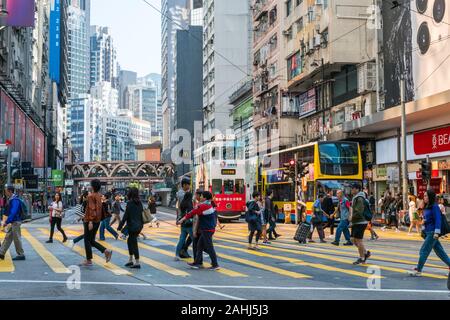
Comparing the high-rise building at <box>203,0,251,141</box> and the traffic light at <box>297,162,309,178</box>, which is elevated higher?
the high-rise building at <box>203,0,251,141</box>

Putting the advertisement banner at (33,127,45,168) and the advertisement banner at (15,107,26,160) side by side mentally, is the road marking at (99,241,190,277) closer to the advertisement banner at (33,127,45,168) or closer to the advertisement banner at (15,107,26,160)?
the advertisement banner at (15,107,26,160)

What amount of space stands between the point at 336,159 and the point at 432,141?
27.5ft

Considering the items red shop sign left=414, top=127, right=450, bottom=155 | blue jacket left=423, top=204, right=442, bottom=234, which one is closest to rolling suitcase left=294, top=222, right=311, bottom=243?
blue jacket left=423, top=204, right=442, bottom=234

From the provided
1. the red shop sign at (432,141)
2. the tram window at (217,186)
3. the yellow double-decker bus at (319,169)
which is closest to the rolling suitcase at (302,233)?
the yellow double-decker bus at (319,169)

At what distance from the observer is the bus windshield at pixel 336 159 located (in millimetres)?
30828

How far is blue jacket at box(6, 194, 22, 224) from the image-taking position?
15.1 metres

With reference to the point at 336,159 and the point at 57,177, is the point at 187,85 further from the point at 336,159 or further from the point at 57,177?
the point at 336,159

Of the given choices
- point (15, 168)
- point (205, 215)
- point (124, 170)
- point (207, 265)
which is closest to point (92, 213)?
point (205, 215)

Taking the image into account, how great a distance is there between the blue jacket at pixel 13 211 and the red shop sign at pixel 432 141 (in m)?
25.4

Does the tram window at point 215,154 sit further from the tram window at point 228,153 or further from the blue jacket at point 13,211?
the blue jacket at point 13,211

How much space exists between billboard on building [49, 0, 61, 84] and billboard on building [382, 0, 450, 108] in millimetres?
84457

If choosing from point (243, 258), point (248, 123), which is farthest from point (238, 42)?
point (243, 258)

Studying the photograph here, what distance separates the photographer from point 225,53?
9538 cm

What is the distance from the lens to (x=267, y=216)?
21.1 meters
